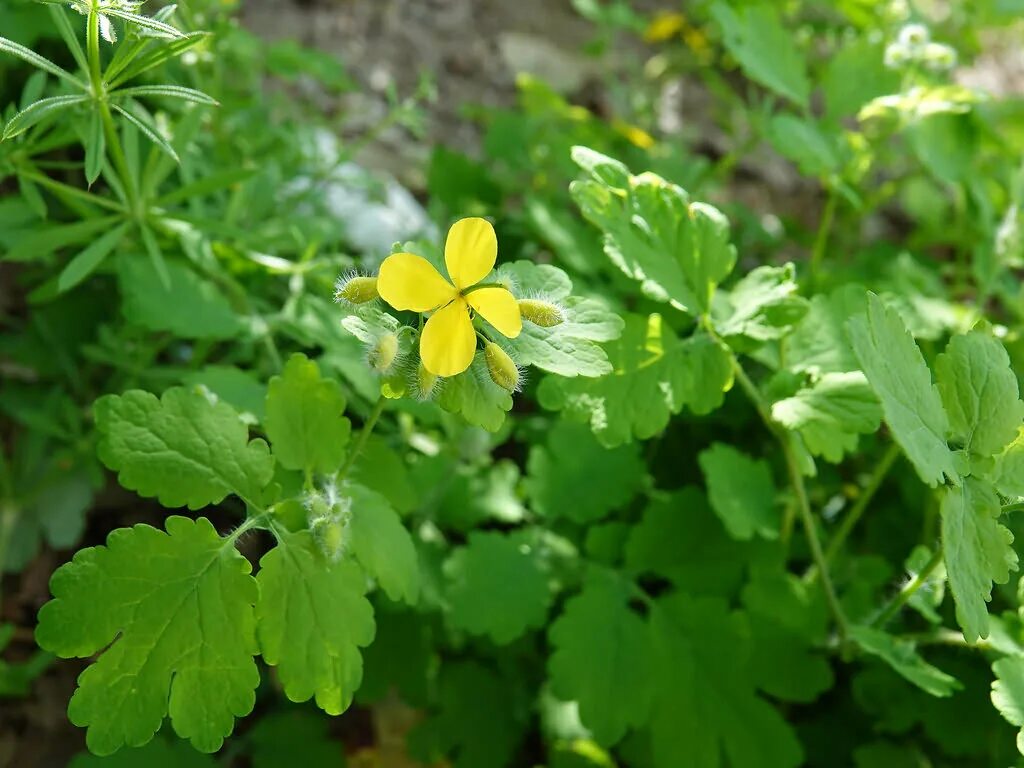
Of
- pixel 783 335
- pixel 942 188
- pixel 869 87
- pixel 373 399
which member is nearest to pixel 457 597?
pixel 373 399

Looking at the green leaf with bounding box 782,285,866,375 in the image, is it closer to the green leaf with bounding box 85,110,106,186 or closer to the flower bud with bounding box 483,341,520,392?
the flower bud with bounding box 483,341,520,392

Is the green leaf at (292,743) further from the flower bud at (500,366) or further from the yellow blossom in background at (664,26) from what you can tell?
the yellow blossom in background at (664,26)

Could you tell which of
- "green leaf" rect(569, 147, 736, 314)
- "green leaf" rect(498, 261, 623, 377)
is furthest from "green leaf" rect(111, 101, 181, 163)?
"green leaf" rect(569, 147, 736, 314)

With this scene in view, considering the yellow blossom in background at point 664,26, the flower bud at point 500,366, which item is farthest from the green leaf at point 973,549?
the yellow blossom in background at point 664,26

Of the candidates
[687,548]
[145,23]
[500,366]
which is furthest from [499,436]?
[145,23]

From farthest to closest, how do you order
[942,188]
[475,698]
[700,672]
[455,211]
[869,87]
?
[942,188]
[455,211]
[869,87]
[475,698]
[700,672]

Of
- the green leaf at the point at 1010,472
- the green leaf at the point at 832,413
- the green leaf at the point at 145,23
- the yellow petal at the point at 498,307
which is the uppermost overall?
the green leaf at the point at 145,23

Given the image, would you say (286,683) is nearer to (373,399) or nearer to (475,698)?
(373,399)
